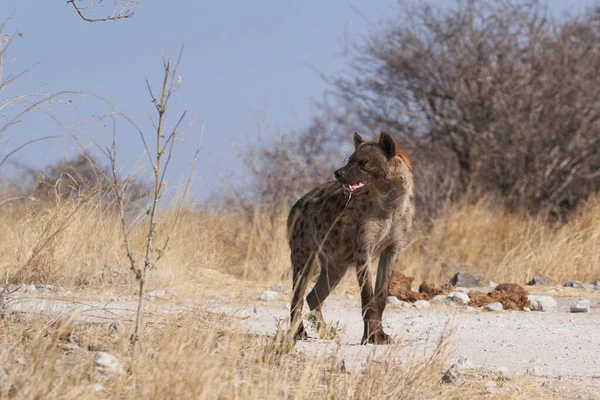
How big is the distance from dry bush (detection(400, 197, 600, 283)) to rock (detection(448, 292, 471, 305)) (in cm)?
256

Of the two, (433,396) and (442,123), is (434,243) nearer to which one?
(442,123)

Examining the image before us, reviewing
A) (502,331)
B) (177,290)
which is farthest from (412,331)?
(177,290)

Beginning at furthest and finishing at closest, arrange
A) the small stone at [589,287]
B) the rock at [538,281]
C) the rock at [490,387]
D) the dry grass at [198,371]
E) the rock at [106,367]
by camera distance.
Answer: the rock at [538,281]
the small stone at [589,287]
the rock at [490,387]
the rock at [106,367]
the dry grass at [198,371]

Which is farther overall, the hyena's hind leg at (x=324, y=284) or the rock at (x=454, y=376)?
the hyena's hind leg at (x=324, y=284)

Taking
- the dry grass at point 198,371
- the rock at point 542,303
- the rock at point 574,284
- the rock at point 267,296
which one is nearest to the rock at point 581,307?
the rock at point 542,303

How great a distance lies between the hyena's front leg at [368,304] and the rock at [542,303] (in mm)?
3023

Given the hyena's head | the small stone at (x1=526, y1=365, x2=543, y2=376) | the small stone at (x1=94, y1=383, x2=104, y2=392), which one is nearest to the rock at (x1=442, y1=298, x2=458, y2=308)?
the hyena's head

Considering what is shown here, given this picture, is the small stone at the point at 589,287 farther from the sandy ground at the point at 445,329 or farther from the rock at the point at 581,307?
the rock at the point at 581,307

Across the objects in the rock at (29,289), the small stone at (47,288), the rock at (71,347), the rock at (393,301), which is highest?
the rock at (393,301)

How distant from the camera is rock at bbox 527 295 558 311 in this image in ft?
28.2

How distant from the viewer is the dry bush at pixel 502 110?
1574 centimetres

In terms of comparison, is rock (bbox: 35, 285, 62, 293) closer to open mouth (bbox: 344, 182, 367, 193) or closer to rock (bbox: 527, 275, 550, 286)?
open mouth (bbox: 344, 182, 367, 193)

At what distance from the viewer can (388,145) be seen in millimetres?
6227

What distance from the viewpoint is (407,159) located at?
638 centimetres
